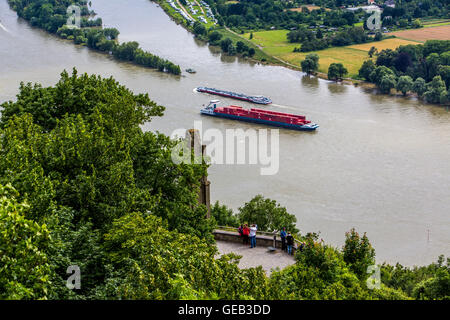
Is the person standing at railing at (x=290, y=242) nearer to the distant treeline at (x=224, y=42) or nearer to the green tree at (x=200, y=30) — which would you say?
the distant treeline at (x=224, y=42)

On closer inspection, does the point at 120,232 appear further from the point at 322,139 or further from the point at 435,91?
the point at 435,91

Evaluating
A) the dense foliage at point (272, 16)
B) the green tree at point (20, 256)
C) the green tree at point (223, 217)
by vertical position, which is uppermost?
the dense foliage at point (272, 16)

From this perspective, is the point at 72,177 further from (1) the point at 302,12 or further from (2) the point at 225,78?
(1) the point at 302,12

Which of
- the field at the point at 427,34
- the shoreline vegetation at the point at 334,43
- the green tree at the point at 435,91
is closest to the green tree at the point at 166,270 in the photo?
the green tree at the point at 435,91

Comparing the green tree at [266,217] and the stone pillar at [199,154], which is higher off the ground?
the stone pillar at [199,154]

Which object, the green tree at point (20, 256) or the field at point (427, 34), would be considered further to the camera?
the field at point (427, 34)

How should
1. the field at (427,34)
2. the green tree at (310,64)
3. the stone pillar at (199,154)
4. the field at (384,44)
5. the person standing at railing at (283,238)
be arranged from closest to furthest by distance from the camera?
the person standing at railing at (283,238), the stone pillar at (199,154), the green tree at (310,64), the field at (384,44), the field at (427,34)

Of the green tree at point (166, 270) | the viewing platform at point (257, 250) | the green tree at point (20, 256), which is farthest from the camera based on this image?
the viewing platform at point (257, 250)

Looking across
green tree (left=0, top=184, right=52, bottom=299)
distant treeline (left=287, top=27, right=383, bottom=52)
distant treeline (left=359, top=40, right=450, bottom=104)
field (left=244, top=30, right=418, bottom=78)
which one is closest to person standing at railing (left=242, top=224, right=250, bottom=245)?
green tree (left=0, top=184, right=52, bottom=299)
